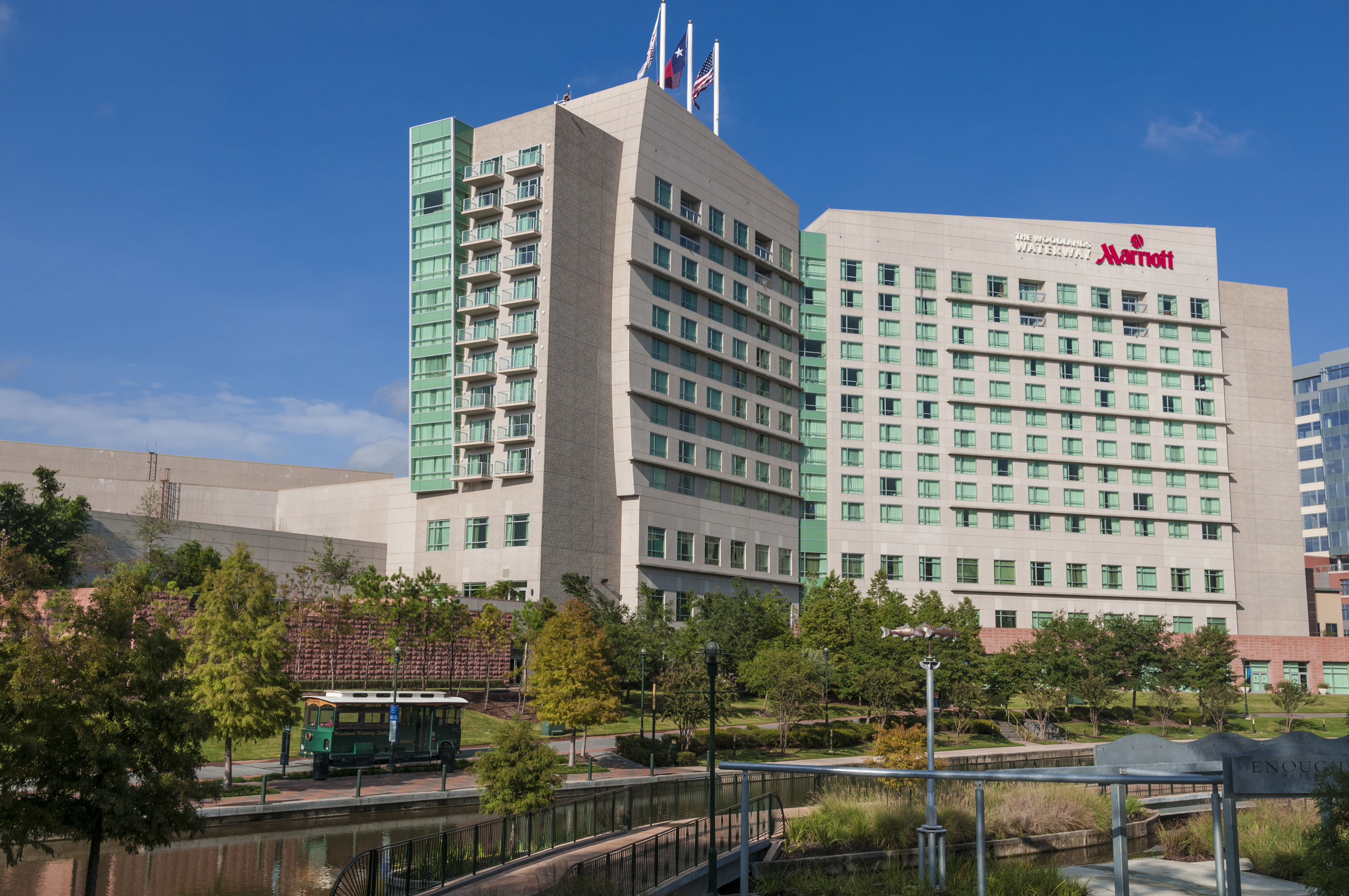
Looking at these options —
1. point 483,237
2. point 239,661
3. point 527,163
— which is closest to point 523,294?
point 483,237

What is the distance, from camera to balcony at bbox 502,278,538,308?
80.2m

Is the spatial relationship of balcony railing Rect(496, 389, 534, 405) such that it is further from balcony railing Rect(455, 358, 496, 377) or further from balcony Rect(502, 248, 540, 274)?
balcony Rect(502, 248, 540, 274)

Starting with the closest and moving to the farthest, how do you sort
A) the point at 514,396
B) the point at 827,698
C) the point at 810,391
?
the point at 827,698 → the point at 514,396 → the point at 810,391

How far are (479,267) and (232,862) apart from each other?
61635 millimetres

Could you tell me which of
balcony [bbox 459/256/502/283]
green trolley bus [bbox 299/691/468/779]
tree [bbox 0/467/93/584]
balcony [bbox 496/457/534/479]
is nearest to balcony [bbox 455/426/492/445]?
balcony [bbox 496/457/534/479]

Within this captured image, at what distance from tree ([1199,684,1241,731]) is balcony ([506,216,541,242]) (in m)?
58.8

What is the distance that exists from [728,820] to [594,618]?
49510 millimetres

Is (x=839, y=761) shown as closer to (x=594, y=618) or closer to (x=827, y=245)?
(x=594, y=618)

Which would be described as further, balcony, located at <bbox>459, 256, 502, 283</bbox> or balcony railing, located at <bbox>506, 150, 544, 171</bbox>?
balcony, located at <bbox>459, 256, 502, 283</bbox>

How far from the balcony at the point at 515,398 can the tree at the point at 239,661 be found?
131 ft

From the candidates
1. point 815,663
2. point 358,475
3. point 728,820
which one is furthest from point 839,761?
point 358,475

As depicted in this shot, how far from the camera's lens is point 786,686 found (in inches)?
2243

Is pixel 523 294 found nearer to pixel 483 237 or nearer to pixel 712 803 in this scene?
pixel 483 237

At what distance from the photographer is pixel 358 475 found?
390ft
